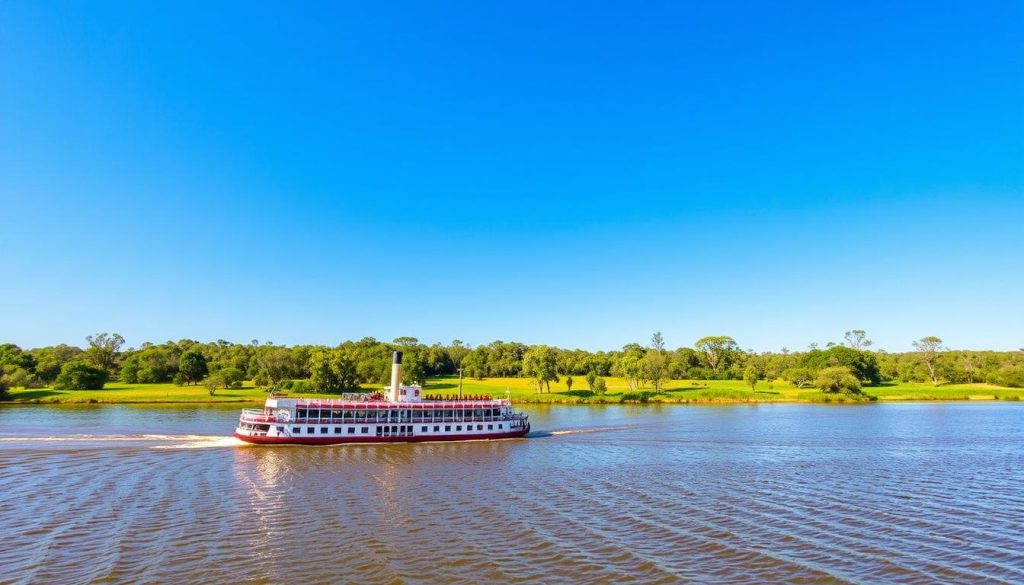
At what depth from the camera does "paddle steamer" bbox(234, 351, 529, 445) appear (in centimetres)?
6381

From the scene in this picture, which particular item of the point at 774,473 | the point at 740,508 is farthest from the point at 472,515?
the point at 774,473

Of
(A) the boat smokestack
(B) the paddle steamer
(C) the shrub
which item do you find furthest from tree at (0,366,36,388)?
(C) the shrub

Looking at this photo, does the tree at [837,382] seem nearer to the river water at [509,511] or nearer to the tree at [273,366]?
the river water at [509,511]

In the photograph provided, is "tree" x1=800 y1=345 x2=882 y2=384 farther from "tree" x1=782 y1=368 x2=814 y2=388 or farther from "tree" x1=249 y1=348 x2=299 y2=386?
"tree" x1=249 y1=348 x2=299 y2=386

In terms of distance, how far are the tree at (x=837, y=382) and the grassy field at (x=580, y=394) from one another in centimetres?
370

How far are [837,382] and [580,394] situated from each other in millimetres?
68036

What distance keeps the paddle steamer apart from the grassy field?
1437 inches

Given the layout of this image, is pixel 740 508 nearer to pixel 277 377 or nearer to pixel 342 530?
pixel 342 530


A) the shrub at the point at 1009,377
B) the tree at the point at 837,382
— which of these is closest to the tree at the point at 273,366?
the tree at the point at 837,382

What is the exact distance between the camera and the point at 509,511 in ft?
113

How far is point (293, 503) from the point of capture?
120 ft

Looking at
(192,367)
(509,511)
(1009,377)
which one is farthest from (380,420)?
(1009,377)

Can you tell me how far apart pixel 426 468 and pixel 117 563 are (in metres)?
27.9

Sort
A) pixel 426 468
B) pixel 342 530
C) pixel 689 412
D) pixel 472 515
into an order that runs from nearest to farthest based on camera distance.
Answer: pixel 342 530, pixel 472 515, pixel 426 468, pixel 689 412
